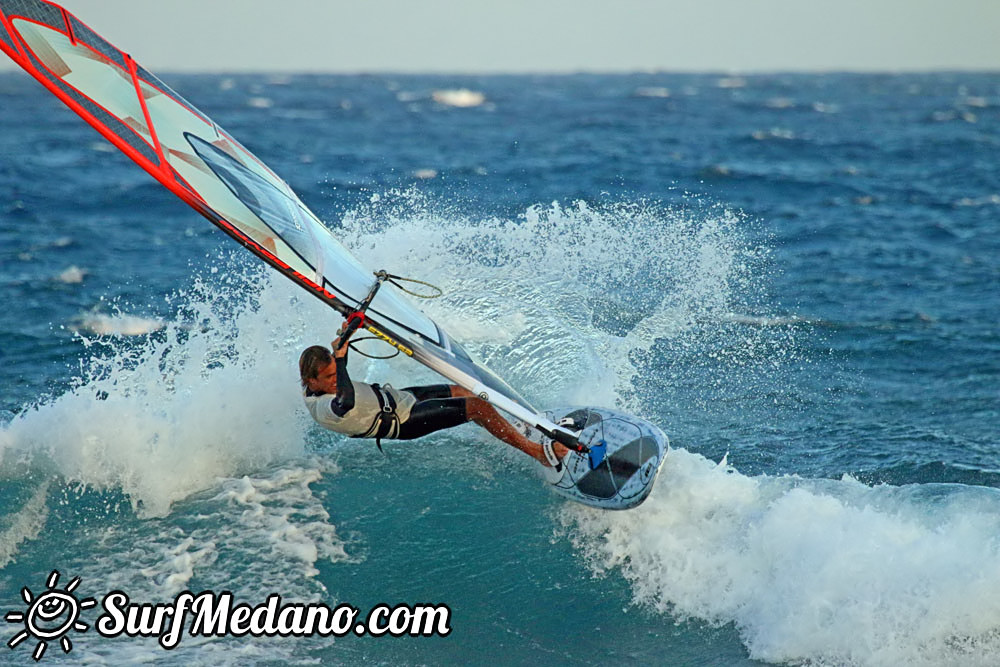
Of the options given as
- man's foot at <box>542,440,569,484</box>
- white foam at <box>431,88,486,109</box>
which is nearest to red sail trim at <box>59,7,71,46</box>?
man's foot at <box>542,440,569,484</box>

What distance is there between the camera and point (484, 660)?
5039mm

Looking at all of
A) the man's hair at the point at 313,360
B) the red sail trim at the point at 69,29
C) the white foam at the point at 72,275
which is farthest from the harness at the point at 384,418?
the white foam at the point at 72,275

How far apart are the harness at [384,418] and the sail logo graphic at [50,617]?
1.73m

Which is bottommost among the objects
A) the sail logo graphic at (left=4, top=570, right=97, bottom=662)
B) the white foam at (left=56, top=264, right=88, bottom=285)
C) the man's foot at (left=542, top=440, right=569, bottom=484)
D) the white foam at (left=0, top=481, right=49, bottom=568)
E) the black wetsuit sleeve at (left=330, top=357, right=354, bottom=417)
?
the sail logo graphic at (left=4, top=570, right=97, bottom=662)

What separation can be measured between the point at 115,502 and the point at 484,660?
2.73 metres

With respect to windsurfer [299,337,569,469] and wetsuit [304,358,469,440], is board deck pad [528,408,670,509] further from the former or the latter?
wetsuit [304,358,469,440]

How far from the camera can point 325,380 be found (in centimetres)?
553

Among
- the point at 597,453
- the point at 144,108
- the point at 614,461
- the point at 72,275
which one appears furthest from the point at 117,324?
the point at 614,461

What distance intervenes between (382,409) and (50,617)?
2028 mm

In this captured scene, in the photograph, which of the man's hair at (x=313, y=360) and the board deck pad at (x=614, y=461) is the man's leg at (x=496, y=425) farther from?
the man's hair at (x=313, y=360)

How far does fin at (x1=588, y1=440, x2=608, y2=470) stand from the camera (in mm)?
5773

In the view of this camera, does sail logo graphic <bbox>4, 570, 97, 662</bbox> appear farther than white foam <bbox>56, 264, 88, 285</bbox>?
No

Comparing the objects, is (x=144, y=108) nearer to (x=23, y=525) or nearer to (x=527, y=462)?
(x=23, y=525)

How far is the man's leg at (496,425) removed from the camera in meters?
5.84
